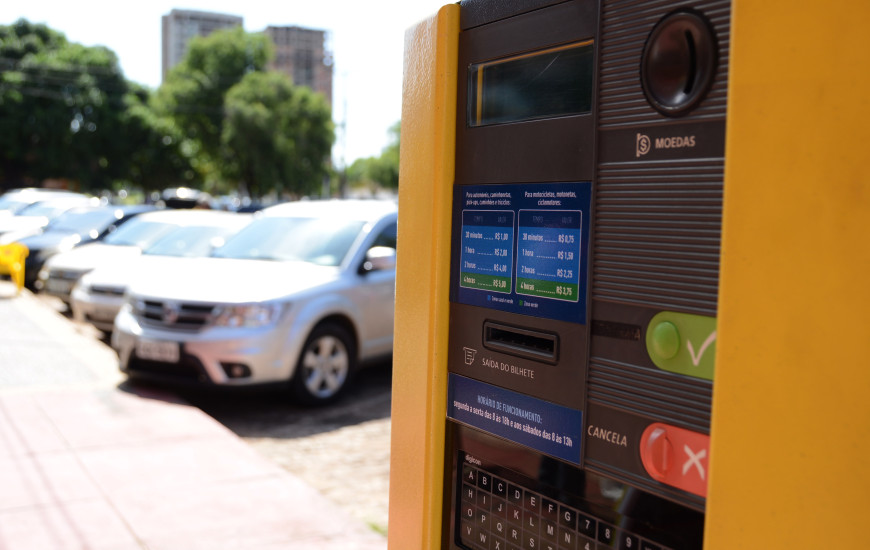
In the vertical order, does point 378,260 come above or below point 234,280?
above

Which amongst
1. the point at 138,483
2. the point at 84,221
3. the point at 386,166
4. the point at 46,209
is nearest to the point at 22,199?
the point at 46,209

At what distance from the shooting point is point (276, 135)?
4078 centimetres

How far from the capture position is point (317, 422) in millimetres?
5961

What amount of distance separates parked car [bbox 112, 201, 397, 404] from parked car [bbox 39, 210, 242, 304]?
11.1ft

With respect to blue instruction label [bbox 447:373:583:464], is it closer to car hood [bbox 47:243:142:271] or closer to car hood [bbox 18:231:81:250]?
car hood [bbox 47:243:142:271]

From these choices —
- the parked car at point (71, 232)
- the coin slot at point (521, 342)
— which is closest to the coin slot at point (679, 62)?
the coin slot at point (521, 342)

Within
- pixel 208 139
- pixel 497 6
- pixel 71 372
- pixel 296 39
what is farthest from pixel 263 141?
pixel 296 39

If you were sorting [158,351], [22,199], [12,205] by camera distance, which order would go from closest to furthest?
[158,351]
[12,205]
[22,199]

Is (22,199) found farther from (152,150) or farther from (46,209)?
(152,150)

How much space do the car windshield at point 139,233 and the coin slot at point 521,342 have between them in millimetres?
9131

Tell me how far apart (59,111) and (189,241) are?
3645 centimetres

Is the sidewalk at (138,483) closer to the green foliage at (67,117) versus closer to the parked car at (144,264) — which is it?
the parked car at (144,264)

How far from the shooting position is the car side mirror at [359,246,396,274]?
652 centimetres

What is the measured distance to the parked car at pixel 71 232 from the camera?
12.4m
